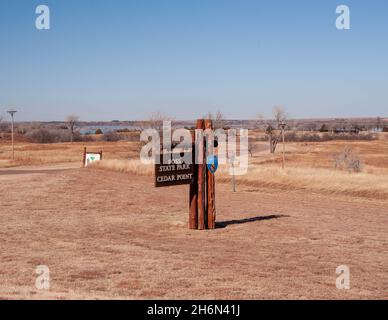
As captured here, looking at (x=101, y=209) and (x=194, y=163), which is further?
(x=101, y=209)

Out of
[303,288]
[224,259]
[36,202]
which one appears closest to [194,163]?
[224,259]

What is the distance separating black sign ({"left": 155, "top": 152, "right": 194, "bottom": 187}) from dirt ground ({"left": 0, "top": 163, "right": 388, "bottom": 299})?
127 centimetres

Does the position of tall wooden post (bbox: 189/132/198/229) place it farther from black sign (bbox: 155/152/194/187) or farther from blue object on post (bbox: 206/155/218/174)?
blue object on post (bbox: 206/155/218/174)

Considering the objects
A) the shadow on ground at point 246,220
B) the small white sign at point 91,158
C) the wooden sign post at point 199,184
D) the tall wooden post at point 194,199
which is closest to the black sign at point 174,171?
the wooden sign post at point 199,184

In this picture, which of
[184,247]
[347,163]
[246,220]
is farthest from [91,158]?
[184,247]

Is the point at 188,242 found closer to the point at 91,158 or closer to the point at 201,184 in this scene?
the point at 201,184

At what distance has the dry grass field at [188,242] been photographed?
8.04m

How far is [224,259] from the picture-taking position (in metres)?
10.1

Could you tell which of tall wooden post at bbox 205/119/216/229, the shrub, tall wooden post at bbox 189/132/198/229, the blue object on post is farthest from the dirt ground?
the shrub

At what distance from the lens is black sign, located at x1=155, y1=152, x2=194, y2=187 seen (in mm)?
13141

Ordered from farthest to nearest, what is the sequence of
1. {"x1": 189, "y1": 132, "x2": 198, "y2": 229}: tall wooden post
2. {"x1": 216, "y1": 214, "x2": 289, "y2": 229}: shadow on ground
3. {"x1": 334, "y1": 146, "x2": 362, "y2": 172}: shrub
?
{"x1": 334, "y1": 146, "x2": 362, "y2": 172}: shrub
{"x1": 216, "y1": 214, "x2": 289, "y2": 229}: shadow on ground
{"x1": 189, "y1": 132, "x2": 198, "y2": 229}: tall wooden post

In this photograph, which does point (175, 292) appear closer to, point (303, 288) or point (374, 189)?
point (303, 288)
